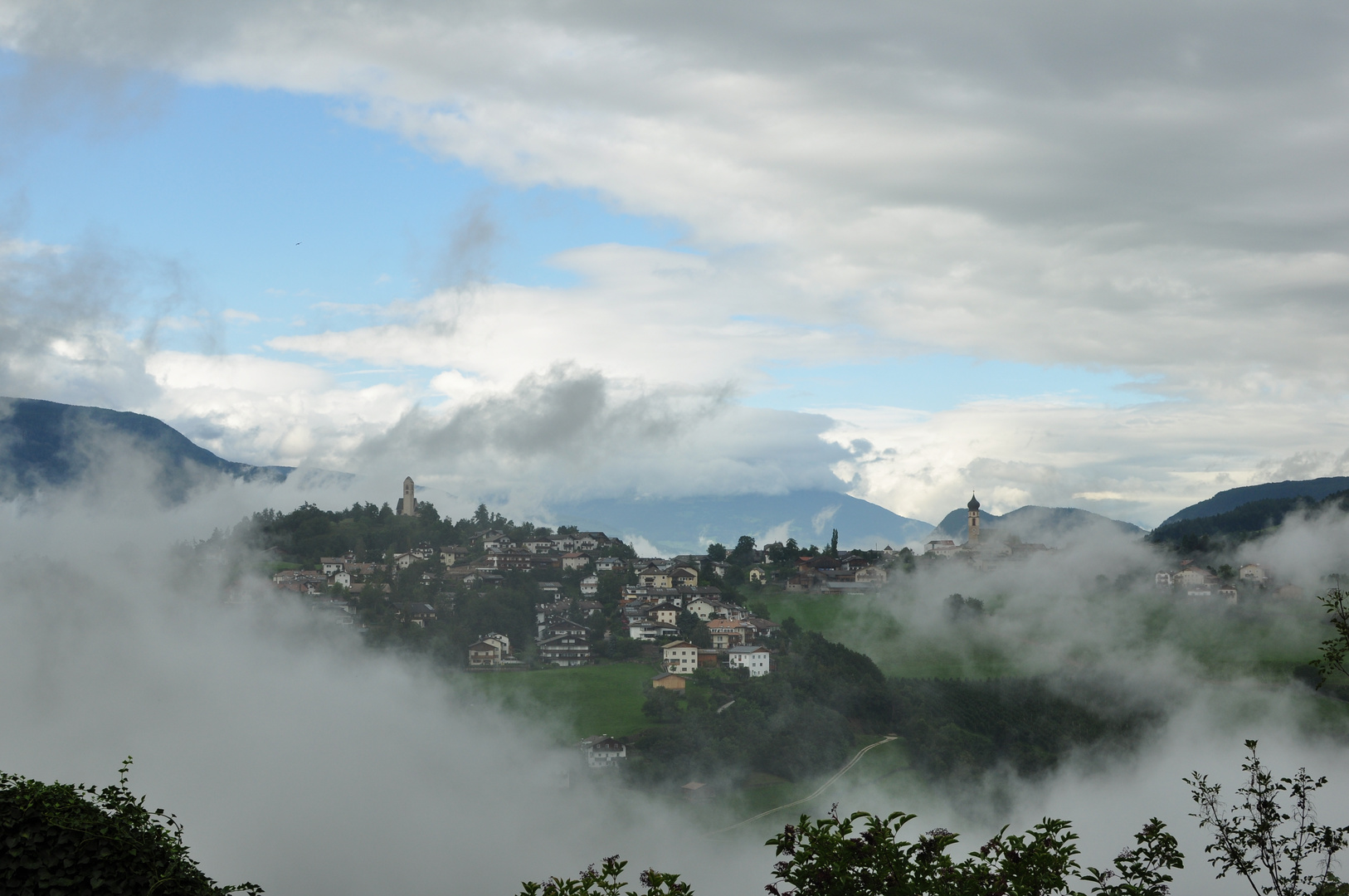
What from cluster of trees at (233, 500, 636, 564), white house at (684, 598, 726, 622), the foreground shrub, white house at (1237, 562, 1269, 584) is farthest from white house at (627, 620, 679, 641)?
the foreground shrub

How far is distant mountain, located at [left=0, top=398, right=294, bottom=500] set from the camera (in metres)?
119

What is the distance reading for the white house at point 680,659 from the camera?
69688 mm

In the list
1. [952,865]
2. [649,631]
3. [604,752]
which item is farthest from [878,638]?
[952,865]

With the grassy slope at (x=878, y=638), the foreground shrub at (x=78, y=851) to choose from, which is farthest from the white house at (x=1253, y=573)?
the foreground shrub at (x=78, y=851)

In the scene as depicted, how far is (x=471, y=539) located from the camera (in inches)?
4158

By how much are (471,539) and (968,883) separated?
329ft

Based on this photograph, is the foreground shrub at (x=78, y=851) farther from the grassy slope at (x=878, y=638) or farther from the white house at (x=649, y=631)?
the grassy slope at (x=878, y=638)

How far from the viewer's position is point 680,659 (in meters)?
70.2

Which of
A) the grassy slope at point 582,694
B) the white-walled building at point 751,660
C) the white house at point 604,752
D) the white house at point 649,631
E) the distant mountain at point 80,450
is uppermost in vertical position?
the distant mountain at point 80,450

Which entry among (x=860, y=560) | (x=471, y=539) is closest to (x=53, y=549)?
(x=471, y=539)

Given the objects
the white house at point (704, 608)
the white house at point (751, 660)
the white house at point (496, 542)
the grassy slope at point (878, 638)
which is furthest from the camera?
the white house at point (496, 542)

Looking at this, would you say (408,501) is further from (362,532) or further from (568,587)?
(568,587)

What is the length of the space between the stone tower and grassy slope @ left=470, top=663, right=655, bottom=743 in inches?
1547

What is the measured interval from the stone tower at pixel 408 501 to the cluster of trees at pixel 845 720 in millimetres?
51112
